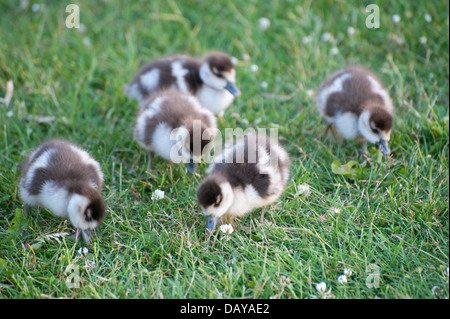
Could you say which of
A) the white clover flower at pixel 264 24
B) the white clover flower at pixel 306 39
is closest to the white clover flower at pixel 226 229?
the white clover flower at pixel 306 39

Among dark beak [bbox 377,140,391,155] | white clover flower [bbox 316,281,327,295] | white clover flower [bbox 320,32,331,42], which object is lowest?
white clover flower [bbox 316,281,327,295]

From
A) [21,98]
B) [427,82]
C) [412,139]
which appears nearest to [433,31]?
[427,82]

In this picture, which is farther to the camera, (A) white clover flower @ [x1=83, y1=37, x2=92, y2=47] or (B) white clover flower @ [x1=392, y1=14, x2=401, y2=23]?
(A) white clover flower @ [x1=83, y1=37, x2=92, y2=47]

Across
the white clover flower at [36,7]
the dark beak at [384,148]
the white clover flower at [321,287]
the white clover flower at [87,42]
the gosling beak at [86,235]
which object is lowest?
the white clover flower at [321,287]

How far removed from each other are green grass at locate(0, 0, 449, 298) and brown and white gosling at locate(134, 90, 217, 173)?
177mm

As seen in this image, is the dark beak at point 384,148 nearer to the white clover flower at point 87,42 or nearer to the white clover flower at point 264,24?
the white clover flower at point 264,24

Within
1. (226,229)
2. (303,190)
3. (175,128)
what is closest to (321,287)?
(226,229)

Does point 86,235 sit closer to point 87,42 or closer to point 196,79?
point 196,79

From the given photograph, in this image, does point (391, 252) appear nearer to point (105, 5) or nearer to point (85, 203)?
point (85, 203)

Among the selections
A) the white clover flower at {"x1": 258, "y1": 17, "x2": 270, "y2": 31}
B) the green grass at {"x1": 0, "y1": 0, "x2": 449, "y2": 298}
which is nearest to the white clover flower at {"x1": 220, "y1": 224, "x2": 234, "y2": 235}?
the green grass at {"x1": 0, "y1": 0, "x2": 449, "y2": 298}

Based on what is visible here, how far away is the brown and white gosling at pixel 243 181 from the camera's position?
294cm

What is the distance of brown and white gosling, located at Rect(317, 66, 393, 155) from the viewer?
3.63 meters

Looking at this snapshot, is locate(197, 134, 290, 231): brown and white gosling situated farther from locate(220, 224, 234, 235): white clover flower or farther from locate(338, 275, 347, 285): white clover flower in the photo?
locate(338, 275, 347, 285): white clover flower

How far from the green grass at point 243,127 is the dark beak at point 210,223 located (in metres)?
0.10
